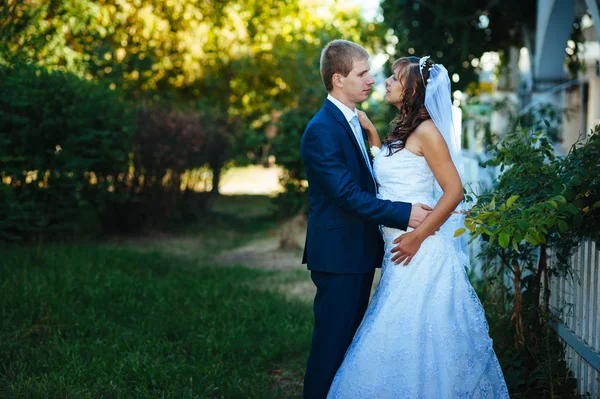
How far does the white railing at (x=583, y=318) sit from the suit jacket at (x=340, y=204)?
109 cm

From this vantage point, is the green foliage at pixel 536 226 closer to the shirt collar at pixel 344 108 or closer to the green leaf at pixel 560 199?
the green leaf at pixel 560 199

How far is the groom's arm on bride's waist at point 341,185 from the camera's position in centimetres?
357

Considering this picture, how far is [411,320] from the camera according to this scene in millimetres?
3592

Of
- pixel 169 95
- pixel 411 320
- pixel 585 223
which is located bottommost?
pixel 411 320

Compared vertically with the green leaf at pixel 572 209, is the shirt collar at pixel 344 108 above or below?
above

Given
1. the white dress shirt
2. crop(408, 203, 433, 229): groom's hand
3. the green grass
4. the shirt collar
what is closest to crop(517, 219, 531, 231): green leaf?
crop(408, 203, 433, 229): groom's hand

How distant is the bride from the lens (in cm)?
353

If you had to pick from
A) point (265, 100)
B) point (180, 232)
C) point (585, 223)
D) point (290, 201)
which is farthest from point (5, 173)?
point (265, 100)

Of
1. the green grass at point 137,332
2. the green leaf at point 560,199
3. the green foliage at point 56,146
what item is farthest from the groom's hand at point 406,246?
the green foliage at point 56,146

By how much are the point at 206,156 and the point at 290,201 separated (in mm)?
1972

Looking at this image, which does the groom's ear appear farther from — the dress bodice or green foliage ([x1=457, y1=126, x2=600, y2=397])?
green foliage ([x1=457, y1=126, x2=600, y2=397])

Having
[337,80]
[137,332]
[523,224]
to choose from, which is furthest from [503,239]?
[137,332]

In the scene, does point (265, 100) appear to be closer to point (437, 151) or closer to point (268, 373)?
point (268, 373)

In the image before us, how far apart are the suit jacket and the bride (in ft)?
0.39
